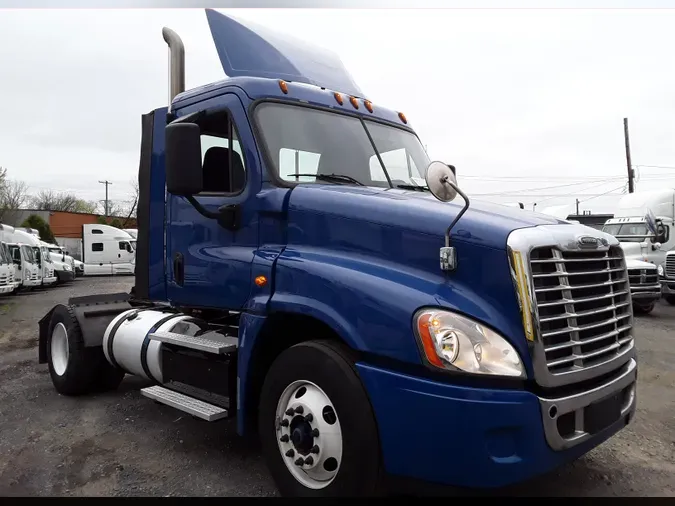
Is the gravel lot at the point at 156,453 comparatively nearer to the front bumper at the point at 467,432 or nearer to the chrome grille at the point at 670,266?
the front bumper at the point at 467,432

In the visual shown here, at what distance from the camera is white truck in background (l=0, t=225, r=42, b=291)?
66.4 ft

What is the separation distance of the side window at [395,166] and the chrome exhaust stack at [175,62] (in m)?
Answer: 1.98

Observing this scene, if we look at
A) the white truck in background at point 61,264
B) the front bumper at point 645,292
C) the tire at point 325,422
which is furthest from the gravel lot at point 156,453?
the white truck in background at point 61,264

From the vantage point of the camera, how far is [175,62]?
194 inches

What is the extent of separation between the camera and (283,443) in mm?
3217

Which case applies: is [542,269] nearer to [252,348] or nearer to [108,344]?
[252,348]

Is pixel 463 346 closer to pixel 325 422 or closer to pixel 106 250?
pixel 325 422

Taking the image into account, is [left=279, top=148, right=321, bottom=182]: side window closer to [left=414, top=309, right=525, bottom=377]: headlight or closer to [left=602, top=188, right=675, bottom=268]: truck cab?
[left=414, top=309, right=525, bottom=377]: headlight

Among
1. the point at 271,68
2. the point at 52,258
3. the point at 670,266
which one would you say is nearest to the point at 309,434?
the point at 271,68

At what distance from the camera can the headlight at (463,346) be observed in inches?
104

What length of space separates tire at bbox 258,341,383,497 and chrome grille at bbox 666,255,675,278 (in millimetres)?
13516

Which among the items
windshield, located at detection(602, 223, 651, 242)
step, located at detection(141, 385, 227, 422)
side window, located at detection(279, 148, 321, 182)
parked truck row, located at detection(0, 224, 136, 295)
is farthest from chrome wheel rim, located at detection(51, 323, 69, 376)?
windshield, located at detection(602, 223, 651, 242)

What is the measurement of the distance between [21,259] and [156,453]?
1951 centimetres

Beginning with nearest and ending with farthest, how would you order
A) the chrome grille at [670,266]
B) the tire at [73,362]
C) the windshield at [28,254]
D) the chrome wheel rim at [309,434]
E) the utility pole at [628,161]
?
the chrome wheel rim at [309,434], the tire at [73,362], the chrome grille at [670,266], the windshield at [28,254], the utility pole at [628,161]
